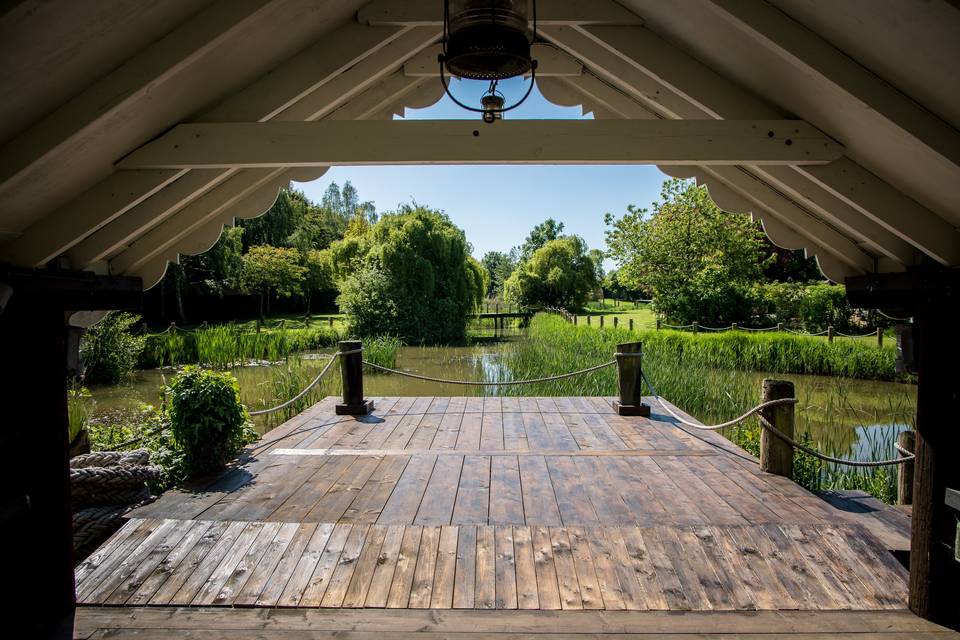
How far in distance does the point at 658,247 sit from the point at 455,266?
7.21 metres

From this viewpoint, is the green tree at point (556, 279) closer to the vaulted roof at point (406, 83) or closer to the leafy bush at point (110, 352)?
the leafy bush at point (110, 352)

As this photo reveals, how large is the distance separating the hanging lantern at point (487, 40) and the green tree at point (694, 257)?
Answer: 16.9m

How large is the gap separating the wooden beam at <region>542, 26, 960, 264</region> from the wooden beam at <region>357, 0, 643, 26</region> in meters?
0.07

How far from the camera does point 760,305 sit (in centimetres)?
1773

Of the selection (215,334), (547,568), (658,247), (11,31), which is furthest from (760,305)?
(11,31)

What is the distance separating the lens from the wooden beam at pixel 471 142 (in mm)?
2492

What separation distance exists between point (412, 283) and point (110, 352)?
31.2 ft

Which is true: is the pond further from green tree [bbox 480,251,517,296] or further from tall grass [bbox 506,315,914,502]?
green tree [bbox 480,251,517,296]

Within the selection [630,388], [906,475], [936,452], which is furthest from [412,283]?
[936,452]

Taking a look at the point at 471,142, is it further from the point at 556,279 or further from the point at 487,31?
the point at 556,279

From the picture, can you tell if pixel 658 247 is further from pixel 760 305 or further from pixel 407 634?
pixel 407 634

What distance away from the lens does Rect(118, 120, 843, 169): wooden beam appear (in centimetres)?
249

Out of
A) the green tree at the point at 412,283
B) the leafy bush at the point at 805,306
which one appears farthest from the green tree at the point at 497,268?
the leafy bush at the point at 805,306

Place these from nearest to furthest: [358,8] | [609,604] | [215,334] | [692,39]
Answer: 1. [609,604]
2. [692,39]
3. [358,8]
4. [215,334]
